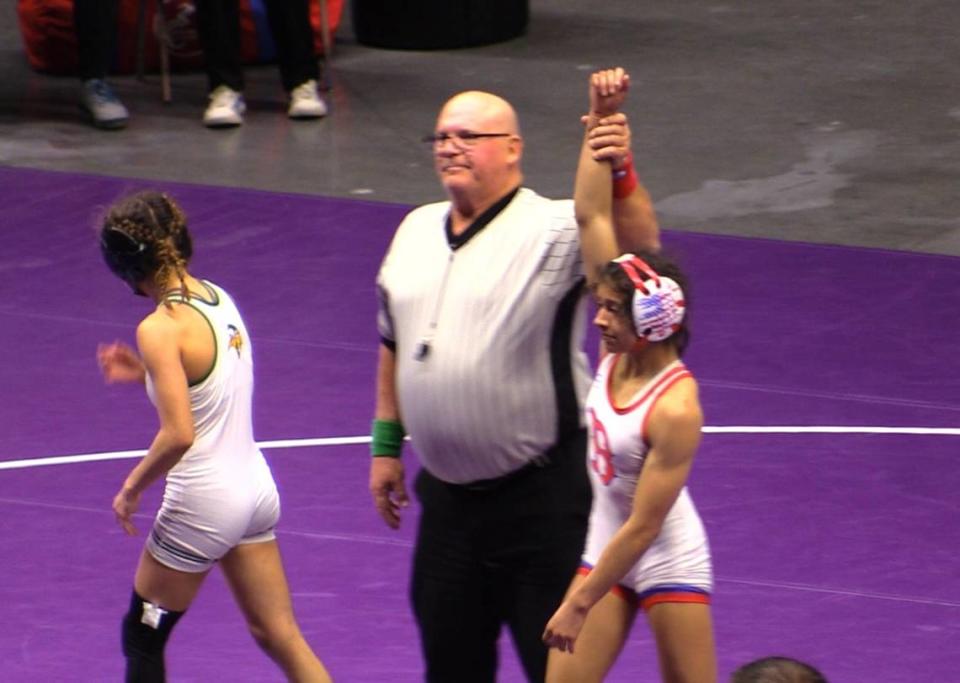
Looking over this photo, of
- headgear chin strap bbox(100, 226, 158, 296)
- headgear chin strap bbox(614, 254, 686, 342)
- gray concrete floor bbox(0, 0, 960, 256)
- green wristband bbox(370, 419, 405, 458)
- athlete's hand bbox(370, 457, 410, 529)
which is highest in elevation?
headgear chin strap bbox(614, 254, 686, 342)

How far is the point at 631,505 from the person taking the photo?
4910 millimetres

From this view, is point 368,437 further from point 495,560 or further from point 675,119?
point 675,119

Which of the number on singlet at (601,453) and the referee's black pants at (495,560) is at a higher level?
the number on singlet at (601,453)

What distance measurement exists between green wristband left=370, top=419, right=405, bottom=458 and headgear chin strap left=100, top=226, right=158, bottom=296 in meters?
0.71

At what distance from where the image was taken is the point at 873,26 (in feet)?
49.0

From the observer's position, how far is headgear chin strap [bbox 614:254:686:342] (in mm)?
4730

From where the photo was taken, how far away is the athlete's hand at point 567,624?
4723 mm

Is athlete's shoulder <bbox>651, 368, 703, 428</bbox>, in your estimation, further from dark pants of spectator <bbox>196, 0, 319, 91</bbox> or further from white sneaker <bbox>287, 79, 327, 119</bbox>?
white sneaker <bbox>287, 79, 327, 119</bbox>

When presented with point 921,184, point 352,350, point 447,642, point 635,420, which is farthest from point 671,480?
point 921,184

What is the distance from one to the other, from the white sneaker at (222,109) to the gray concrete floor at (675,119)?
0.28ft

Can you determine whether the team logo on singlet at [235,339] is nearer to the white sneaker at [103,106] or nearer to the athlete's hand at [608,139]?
the athlete's hand at [608,139]

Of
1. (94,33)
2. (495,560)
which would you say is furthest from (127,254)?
(94,33)

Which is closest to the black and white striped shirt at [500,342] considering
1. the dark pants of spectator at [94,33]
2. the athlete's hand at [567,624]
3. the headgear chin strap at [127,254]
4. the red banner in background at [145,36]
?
the athlete's hand at [567,624]

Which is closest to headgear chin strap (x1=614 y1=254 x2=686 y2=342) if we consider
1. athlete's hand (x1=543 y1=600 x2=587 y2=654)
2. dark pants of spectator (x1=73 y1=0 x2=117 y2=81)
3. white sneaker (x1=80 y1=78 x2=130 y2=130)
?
athlete's hand (x1=543 y1=600 x2=587 y2=654)
